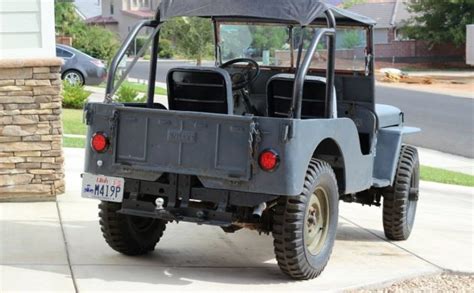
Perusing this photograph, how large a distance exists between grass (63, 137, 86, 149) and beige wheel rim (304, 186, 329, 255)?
7.46 metres

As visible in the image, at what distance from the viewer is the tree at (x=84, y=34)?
1614 inches

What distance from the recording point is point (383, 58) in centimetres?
6488

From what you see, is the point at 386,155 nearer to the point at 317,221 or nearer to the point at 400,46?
the point at 317,221

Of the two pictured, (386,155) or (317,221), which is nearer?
(317,221)

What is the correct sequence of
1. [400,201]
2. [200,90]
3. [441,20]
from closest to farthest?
1. [200,90]
2. [400,201]
3. [441,20]

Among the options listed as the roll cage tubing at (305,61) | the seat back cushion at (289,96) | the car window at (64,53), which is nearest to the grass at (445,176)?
the seat back cushion at (289,96)

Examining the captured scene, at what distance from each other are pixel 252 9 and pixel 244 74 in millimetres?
1188

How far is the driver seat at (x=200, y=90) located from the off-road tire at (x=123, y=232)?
942 mm

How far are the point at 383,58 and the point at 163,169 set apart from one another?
59495 millimetres

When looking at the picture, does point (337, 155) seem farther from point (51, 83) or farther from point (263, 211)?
point (51, 83)

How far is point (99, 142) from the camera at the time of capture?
6871mm

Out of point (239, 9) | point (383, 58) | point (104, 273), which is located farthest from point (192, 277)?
point (383, 58)

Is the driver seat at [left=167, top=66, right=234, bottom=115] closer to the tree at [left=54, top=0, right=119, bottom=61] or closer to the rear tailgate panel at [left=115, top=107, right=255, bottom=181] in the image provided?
the rear tailgate panel at [left=115, top=107, right=255, bottom=181]

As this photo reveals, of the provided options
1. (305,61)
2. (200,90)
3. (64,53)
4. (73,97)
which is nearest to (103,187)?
(200,90)
